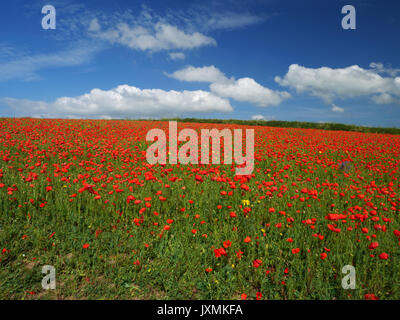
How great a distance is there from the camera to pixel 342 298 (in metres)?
2.36

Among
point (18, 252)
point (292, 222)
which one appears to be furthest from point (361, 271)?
point (18, 252)

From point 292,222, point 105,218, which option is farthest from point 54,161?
point 292,222

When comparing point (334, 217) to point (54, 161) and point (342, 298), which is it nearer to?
point (342, 298)

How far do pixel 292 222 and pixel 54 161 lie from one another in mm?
6927

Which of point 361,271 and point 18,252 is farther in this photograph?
point 18,252

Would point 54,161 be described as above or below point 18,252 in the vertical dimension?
above

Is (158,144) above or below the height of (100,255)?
above
